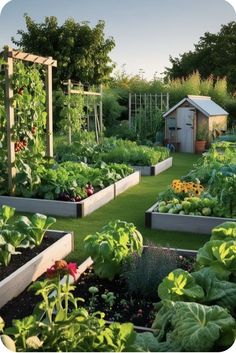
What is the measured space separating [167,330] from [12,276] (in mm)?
1634

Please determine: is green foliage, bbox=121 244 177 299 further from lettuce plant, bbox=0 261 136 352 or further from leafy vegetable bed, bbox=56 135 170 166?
leafy vegetable bed, bbox=56 135 170 166

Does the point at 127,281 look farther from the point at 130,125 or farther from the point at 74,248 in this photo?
the point at 130,125

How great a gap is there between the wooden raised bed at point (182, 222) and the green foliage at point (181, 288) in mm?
2703

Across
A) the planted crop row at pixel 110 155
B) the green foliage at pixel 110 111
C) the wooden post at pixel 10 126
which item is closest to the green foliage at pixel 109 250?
the wooden post at pixel 10 126

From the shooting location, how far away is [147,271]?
12.4 feet

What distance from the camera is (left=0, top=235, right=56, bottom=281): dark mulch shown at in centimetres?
417

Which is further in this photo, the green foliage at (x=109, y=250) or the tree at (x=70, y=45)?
A: the tree at (x=70, y=45)

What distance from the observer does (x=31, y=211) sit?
6.87m

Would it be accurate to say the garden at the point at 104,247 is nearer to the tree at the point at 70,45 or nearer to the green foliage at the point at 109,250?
the green foliage at the point at 109,250

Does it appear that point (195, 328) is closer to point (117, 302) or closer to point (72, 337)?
point (72, 337)

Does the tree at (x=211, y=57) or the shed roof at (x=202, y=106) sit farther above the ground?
the tree at (x=211, y=57)

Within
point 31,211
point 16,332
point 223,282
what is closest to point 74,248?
point 31,211

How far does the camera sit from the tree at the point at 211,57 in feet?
113

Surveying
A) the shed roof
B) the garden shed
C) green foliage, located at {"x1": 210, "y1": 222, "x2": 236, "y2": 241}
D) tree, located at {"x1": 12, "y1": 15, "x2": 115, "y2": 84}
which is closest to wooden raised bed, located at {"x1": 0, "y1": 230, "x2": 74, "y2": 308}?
green foliage, located at {"x1": 210, "y1": 222, "x2": 236, "y2": 241}
